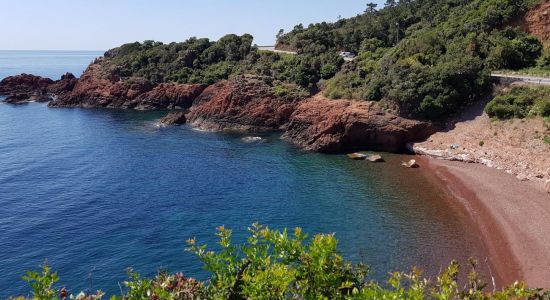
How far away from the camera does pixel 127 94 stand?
96125 millimetres

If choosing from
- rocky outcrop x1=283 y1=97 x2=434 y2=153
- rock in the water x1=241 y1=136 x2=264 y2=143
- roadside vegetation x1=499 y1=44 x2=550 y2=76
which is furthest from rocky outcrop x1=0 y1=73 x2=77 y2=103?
roadside vegetation x1=499 y1=44 x2=550 y2=76

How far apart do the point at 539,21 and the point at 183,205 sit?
198 feet

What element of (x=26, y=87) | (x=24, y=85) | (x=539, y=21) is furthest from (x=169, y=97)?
(x=539, y=21)

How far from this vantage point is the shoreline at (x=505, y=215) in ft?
99.8

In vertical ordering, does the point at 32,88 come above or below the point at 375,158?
above

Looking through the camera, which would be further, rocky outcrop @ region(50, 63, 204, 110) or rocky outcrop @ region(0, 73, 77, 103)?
rocky outcrop @ region(0, 73, 77, 103)

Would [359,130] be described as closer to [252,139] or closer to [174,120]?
[252,139]

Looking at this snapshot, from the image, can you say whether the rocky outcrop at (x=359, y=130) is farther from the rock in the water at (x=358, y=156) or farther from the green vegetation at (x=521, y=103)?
the green vegetation at (x=521, y=103)

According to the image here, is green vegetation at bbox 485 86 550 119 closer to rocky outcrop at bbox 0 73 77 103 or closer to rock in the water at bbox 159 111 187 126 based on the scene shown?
rock in the water at bbox 159 111 187 126

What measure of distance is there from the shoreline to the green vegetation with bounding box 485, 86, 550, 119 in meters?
8.47

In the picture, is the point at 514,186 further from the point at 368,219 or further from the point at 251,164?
the point at 251,164

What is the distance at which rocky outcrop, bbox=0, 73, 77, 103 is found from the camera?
4136 inches

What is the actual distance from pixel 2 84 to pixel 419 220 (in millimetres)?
116192

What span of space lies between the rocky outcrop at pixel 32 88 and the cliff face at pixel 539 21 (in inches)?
3691
